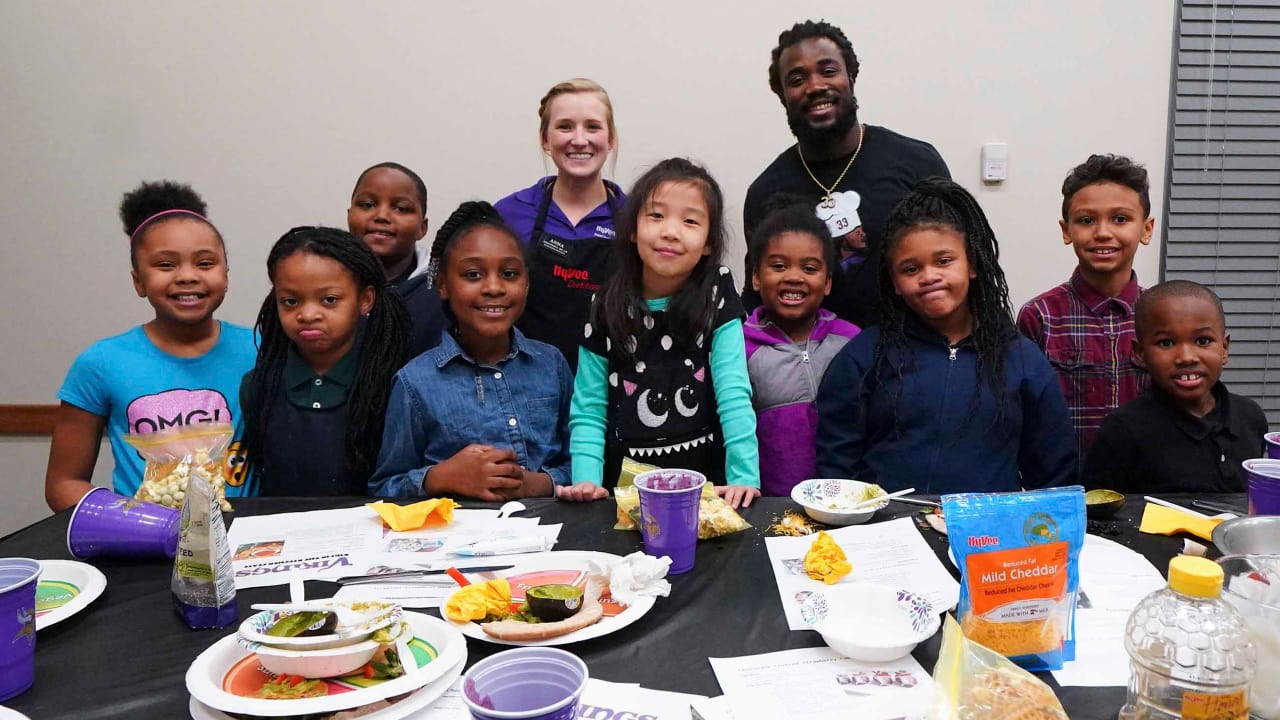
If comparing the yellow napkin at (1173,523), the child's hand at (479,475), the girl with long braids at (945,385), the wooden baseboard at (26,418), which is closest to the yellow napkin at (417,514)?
the child's hand at (479,475)

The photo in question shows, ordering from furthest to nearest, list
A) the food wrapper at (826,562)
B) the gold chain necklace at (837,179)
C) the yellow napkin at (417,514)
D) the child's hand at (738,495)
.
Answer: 1. the gold chain necklace at (837,179)
2. the child's hand at (738,495)
3. the yellow napkin at (417,514)
4. the food wrapper at (826,562)

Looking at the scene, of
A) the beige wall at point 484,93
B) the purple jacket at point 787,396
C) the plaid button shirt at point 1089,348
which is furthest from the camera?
the beige wall at point 484,93

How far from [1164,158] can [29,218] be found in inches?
205

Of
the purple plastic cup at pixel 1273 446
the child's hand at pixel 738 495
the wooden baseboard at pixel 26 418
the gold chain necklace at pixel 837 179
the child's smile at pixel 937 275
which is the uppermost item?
the gold chain necklace at pixel 837 179

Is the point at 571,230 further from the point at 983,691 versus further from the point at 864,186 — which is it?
the point at 983,691

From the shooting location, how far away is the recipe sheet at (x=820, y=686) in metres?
0.94

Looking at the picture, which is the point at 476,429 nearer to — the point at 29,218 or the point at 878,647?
the point at 878,647

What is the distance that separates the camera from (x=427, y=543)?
149cm

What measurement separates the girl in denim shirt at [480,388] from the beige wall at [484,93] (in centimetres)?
160

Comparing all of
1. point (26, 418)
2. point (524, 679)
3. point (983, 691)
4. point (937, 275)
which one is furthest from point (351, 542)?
point (26, 418)

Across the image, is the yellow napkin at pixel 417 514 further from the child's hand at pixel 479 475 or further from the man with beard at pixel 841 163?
the man with beard at pixel 841 163

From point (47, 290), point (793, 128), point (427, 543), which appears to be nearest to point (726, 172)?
point (793, 128)

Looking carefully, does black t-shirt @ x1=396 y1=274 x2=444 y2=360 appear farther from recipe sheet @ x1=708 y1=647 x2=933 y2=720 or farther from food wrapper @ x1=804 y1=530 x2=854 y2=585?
recipe sheet @ x1=708 y1=647 x2=933 y2=720

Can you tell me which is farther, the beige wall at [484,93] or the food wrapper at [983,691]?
the beige wall at [484,93]
